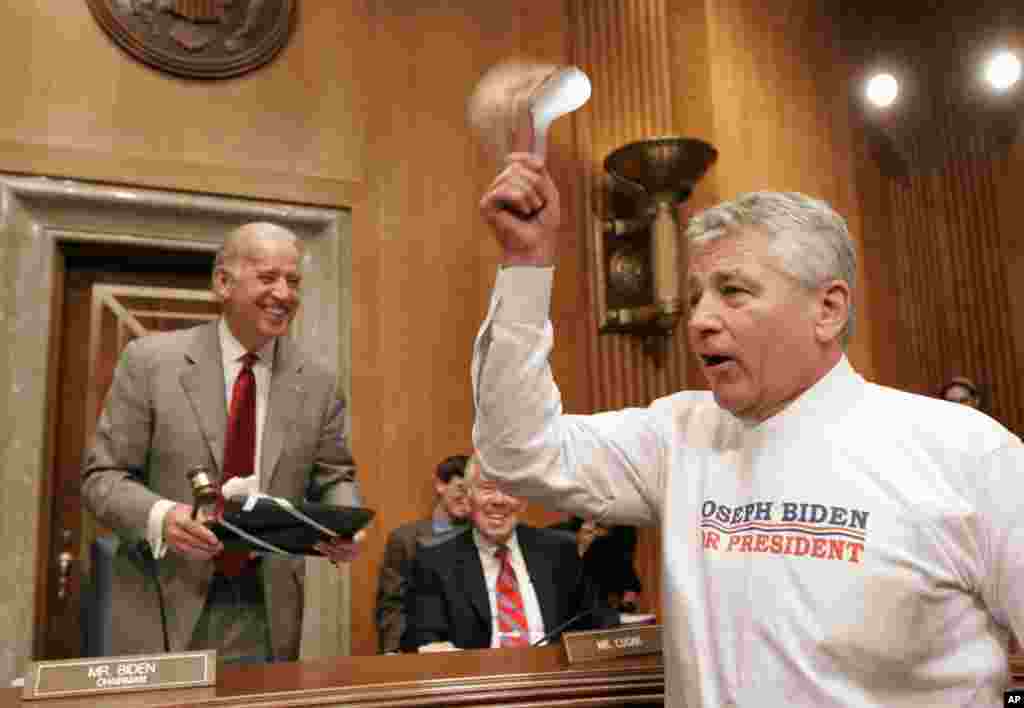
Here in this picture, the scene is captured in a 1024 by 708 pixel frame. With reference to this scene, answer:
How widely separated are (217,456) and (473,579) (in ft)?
3.22

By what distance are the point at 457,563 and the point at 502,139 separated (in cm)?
201

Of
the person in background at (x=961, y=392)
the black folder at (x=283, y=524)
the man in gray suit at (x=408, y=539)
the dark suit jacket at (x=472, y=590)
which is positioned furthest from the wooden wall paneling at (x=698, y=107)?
the black folder at (x=283, y=524)

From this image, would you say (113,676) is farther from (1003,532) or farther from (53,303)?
(53,303)

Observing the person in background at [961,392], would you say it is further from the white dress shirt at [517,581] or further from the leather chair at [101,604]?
the leather chair at [101,604]

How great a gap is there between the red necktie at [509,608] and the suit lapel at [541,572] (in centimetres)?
6

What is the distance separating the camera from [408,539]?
13.7 ft

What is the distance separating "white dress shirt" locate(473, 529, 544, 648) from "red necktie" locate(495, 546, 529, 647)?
0.01 m

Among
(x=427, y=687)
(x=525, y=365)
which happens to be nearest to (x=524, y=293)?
(x=525, y=365)

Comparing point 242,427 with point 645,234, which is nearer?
point 242,427

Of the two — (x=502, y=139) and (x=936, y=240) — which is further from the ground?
(x=936, y=240)

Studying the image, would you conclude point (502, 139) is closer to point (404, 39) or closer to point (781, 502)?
point (781, 502)

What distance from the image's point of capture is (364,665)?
1.76 m

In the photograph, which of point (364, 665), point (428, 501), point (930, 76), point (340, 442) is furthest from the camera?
point (930, 76)

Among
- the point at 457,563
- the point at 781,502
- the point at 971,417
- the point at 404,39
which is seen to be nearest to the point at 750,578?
the point at 781,502
